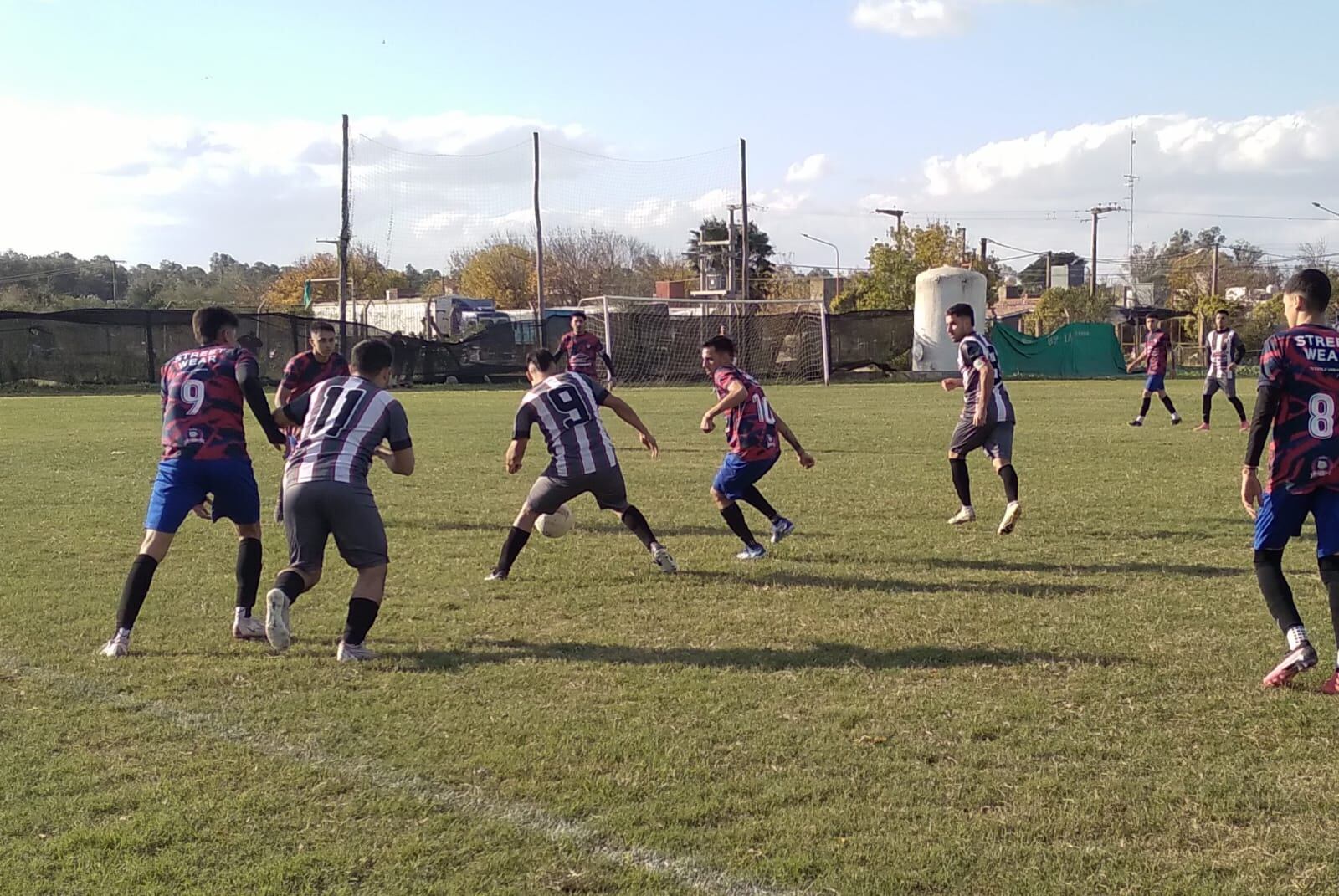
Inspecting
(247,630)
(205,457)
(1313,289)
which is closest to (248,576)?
(247,630)

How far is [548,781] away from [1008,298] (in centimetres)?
8887

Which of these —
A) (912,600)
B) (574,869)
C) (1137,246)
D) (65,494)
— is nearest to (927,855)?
(574,869)

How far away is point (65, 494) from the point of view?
12.2m

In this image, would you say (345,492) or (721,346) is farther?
(721,346)

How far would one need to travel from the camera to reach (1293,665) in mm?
5316

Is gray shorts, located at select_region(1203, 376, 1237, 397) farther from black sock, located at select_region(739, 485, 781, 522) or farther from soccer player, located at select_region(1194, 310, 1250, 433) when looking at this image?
black sock, located at select_region(739, 485, 781, 522)

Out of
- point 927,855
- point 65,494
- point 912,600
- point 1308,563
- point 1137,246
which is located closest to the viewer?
point 927,855

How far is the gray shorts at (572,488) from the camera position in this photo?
7578 mm

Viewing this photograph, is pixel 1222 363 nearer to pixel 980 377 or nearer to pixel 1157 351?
pixel 1157 351

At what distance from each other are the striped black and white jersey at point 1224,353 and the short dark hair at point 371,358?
Answer: 52.2 feet

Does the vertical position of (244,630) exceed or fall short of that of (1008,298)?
it falls short

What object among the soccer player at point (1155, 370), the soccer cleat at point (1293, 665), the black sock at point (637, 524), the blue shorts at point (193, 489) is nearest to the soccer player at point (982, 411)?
the black sock at point (637, 524)

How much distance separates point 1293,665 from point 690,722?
2.74 m

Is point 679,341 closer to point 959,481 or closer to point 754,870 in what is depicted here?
point 959,481
